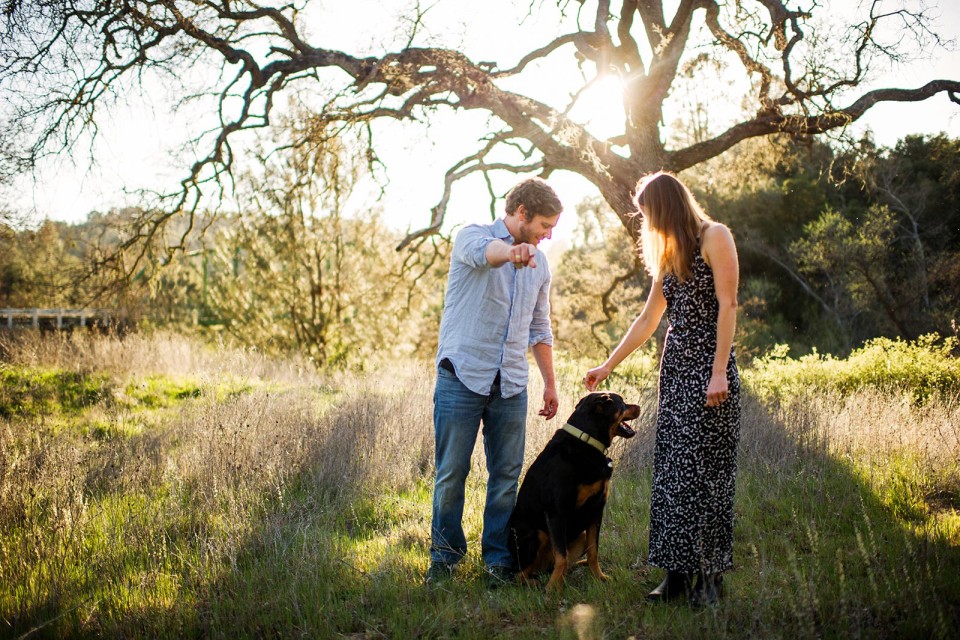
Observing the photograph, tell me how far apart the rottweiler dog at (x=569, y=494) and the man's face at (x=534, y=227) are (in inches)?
36.7

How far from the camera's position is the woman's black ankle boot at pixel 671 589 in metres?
3.58

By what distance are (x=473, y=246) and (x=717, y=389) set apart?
1.37 m

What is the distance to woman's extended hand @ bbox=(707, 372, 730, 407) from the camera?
10.8 ft

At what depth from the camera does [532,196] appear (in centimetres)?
356

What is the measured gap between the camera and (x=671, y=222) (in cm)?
345

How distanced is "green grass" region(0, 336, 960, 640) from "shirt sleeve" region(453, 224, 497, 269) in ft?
5.71

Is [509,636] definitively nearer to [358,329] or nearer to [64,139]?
[64,139]

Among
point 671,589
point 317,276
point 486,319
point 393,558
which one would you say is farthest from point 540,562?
point 317,276

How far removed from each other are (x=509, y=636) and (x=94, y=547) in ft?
8.66

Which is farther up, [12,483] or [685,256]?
[685,256]

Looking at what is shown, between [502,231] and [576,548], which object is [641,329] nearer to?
[502,231]

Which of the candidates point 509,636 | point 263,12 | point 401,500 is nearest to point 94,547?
point 401,500

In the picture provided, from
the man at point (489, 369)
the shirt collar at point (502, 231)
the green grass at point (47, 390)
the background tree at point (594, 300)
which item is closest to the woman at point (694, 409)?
the man at point (489, 369)

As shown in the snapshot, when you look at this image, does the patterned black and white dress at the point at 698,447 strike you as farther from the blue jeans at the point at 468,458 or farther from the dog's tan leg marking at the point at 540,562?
the blue jeans at the point at 468,458
